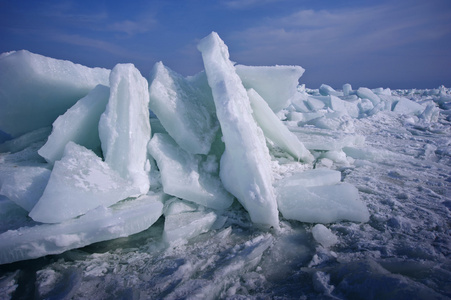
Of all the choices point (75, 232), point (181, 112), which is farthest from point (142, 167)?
point (75, 232)

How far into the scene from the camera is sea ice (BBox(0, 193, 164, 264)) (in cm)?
132

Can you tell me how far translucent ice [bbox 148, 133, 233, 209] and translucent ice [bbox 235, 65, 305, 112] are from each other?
1121 millimetres

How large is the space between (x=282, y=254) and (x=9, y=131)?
2.47 m

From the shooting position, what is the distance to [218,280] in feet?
4.13

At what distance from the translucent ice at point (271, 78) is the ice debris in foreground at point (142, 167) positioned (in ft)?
1.33

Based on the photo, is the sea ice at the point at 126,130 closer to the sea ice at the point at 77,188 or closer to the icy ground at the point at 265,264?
the sea ice at the point at 77,188

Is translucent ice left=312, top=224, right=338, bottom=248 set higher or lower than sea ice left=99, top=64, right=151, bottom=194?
lower

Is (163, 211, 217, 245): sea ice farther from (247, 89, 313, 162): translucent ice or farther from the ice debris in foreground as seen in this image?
(247, 89, 313, 162): translucent ice

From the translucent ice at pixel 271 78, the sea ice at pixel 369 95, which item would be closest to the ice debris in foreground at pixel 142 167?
the translucent ice at pixel 271 78

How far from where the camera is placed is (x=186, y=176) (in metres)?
1.88

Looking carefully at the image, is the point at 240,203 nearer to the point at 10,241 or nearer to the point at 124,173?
the point at 124,173

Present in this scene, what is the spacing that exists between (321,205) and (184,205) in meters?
0.94

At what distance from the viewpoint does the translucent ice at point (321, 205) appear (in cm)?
176

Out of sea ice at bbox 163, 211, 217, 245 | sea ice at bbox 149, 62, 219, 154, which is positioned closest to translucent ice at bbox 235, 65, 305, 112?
sea ice at bbox 149, 62, 219, 154
